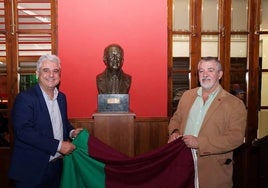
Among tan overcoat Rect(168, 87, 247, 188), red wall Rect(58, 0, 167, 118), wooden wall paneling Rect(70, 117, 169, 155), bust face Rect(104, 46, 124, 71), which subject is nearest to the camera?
tan overcoat Rect(168, 87, 247, 188)

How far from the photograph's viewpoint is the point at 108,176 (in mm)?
2303

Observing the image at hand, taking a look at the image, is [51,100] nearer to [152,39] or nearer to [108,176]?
[108,176]

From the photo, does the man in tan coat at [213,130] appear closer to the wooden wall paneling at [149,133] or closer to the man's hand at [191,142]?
the man's hand at [191,142]

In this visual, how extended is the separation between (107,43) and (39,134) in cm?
191

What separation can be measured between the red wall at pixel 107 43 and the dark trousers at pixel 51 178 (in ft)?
4.80

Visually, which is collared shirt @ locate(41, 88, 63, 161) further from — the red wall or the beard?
the red wall

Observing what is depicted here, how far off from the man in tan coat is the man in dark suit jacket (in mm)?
973

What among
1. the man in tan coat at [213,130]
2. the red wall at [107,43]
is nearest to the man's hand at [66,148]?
the man in tan coat at [213,130]

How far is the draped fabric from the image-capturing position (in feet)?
7.36

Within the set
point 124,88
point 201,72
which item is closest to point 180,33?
point 124,88

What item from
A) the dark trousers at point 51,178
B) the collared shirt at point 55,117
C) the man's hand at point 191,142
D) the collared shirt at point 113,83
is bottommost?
the dark trousers at point 51,178

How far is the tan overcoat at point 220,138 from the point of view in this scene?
212cm

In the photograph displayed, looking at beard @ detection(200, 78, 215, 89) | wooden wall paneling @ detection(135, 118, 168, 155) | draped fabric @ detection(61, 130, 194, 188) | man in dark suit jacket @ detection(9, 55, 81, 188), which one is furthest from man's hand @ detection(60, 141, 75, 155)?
wooden wall paneling @ detection(135, 118, 168, 155)

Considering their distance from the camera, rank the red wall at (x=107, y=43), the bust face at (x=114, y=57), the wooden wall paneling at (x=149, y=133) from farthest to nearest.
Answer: the wooden wall paneling at (x=149, y=133) < the red wall at (x=107, y=43) < the bust face at (x=114, y=57)
